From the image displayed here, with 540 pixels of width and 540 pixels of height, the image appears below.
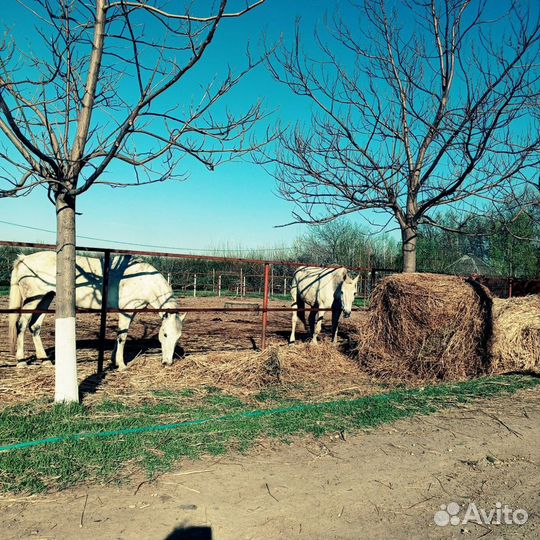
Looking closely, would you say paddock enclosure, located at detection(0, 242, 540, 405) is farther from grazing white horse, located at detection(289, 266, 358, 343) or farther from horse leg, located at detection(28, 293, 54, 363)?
grazing white horse, located at detection(289, 266, 358, 343)

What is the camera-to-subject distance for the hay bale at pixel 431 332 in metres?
6.80

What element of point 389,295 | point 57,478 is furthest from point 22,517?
point 389,295

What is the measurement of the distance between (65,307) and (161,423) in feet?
4.93

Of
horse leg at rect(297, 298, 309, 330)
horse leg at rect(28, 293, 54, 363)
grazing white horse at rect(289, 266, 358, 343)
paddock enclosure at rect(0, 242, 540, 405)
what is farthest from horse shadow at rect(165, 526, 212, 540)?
horse leg at rect(297, 298, 309, 330)

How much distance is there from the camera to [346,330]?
11.4 meters

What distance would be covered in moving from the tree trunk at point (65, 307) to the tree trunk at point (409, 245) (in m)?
5.43

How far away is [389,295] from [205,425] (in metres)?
4.13

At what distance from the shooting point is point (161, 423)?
4.32 metres

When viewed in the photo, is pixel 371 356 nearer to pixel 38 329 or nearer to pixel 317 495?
pixel 317 495

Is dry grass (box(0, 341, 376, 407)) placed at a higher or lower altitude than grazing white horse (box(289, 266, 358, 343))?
lower

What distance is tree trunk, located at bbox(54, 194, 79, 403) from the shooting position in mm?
4488

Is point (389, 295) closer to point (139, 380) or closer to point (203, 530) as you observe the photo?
point (139, 380)

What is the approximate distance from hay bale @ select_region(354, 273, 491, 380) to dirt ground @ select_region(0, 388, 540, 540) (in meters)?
2.59

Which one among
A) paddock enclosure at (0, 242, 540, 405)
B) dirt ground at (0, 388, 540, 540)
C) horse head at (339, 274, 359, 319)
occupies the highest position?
horse head at (339, 274, 359, 319)
